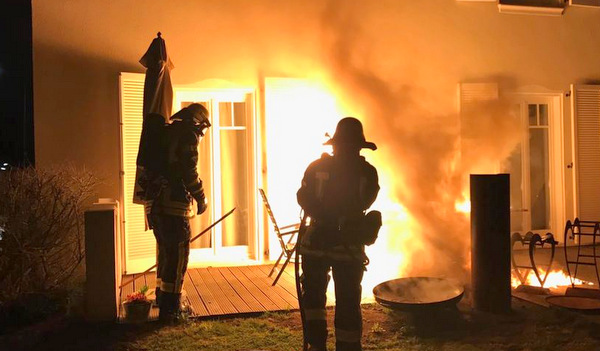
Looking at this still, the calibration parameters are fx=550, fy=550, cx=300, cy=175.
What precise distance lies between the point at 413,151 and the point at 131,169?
3.74 m

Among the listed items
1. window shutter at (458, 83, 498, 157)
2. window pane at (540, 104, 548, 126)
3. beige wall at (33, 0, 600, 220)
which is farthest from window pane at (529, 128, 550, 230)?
window shutter at (458, 83, 498, 157)

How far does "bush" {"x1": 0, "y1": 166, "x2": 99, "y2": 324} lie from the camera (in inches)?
196

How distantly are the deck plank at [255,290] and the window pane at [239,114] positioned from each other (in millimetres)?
2116

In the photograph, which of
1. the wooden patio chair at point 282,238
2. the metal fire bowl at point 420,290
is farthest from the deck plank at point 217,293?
the metal fire bowl at point 420,290

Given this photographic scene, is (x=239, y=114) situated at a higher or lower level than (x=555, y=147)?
higher

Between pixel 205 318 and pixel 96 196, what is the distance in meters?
2.84

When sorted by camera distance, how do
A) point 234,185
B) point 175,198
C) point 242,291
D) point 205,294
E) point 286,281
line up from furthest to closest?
1. point 234,185
2. point 286,281
3. point 242,291
4. point 205,294
5. point 175,198

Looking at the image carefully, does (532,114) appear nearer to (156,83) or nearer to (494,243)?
(494,243)

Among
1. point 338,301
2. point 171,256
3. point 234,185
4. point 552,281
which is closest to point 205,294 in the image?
point 171,256

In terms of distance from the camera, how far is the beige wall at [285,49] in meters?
7.22

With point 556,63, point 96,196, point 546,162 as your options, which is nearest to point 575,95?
point 556,63

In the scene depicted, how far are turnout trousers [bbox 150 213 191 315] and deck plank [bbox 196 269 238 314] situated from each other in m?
0.58

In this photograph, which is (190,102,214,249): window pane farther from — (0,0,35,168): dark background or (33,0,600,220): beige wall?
(0,0,35,168): dark background

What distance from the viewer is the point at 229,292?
643 centimetres
